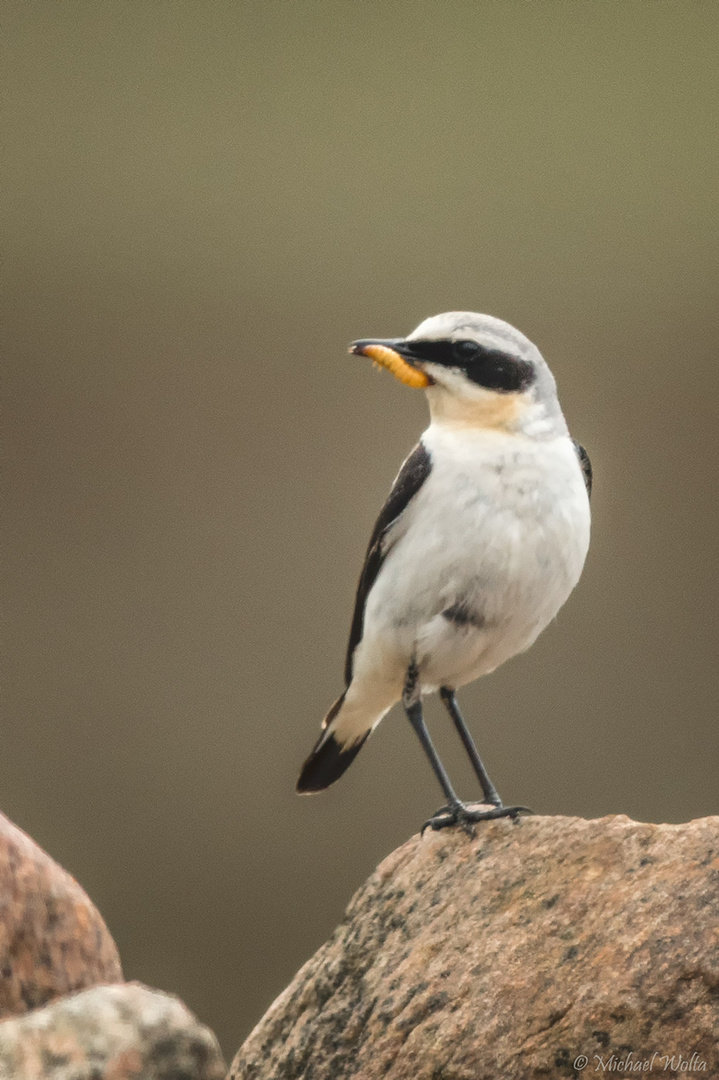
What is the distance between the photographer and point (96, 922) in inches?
132

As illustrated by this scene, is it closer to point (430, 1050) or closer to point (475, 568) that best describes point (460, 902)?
point (430, 1050)

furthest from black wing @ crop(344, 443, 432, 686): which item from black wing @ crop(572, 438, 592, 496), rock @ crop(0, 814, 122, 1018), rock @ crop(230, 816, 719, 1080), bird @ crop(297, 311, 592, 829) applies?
rock @ crop(0, 814, 122, 1018)

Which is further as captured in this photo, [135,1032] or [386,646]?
[386,646]

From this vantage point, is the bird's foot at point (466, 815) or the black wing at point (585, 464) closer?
the bird's foot at point (466, 815)

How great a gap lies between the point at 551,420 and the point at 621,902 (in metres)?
1.23

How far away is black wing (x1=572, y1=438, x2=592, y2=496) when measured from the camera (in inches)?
132

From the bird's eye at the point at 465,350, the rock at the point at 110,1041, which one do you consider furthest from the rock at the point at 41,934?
the bird's eye at the point at 465,350

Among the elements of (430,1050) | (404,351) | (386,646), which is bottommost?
(430,1050)

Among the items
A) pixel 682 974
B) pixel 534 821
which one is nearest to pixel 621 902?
pixel 682 974

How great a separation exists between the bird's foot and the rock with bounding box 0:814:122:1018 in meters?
0.95

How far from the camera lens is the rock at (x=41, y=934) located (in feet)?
10.3

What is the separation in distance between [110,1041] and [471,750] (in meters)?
1.20

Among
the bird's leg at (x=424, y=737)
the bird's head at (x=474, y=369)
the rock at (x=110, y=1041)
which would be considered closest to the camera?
the rock at (x=110, y=1041)

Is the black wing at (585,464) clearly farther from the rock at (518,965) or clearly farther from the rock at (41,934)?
the rock at (41,934)
